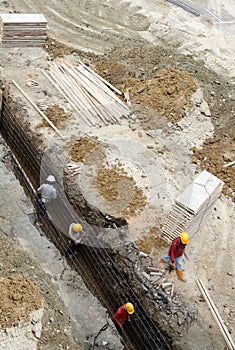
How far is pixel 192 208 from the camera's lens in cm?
1184

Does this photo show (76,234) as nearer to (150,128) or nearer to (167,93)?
(150,128)

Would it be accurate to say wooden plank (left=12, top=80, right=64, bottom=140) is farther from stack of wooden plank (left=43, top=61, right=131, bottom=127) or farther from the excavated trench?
stack of wooden plank (left=43, top=61, right=131, bottom=127)

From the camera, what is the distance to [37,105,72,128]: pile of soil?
15281 millimetres

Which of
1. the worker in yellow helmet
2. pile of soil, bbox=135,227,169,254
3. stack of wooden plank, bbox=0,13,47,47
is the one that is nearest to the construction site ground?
pile of soil, bbox=135,227,169,254

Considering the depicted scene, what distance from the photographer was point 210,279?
476 inches

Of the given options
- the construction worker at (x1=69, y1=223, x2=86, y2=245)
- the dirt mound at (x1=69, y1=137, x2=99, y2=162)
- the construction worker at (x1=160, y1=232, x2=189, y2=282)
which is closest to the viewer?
the construction worker at (x1=160, y1=232, x2=189, y2=282)

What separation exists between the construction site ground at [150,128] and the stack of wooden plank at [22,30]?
1.28ft

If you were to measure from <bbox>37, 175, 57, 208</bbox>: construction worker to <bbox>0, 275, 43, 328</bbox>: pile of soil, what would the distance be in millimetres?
2705

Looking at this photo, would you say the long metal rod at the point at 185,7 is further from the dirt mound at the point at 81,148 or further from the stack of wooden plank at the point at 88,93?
the dirt mound at the point at 81,148

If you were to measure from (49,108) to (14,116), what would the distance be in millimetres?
1174

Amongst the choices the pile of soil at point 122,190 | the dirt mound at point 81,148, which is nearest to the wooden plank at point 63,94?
the dirt mound at point 81,148

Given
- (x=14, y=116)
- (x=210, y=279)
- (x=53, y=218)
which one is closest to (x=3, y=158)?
(x=14, y=116)

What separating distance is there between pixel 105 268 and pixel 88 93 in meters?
6.66

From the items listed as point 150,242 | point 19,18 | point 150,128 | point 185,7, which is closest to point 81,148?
point 150,128
